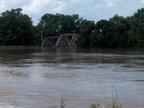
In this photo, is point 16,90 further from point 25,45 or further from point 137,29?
point 25,45

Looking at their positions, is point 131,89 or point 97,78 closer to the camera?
point 131,89

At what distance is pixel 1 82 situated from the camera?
941 inches

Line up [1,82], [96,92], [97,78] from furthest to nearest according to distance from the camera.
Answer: [97,78], [1,82], [96,92]

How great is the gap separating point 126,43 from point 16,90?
345ft

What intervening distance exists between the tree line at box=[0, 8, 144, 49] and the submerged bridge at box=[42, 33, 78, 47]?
8.26ft

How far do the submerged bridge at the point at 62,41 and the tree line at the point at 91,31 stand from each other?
252 cm

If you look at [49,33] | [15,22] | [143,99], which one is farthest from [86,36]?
[143,99]

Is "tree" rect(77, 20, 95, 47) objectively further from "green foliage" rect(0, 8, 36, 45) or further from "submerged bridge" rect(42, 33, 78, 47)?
"green foliage" rect(0, 8, 36, 45)

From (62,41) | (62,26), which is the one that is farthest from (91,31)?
(62,26)

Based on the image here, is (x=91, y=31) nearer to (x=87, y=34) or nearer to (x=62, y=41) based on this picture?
(x=87, y=34)

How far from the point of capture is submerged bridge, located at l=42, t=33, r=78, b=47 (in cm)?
14800

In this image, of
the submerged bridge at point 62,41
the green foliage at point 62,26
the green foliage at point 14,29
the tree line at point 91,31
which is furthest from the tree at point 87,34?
the green foliage at point 62,26

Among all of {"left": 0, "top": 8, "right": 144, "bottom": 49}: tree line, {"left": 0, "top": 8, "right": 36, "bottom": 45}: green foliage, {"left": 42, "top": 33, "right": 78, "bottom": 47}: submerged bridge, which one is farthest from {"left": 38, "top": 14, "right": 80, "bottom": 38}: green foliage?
{"left": 0, "top": 8, "right": 36, "bottom": 45}: green foliage

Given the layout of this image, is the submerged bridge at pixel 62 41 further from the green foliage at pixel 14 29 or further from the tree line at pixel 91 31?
the green foliage at pixel 14 29
